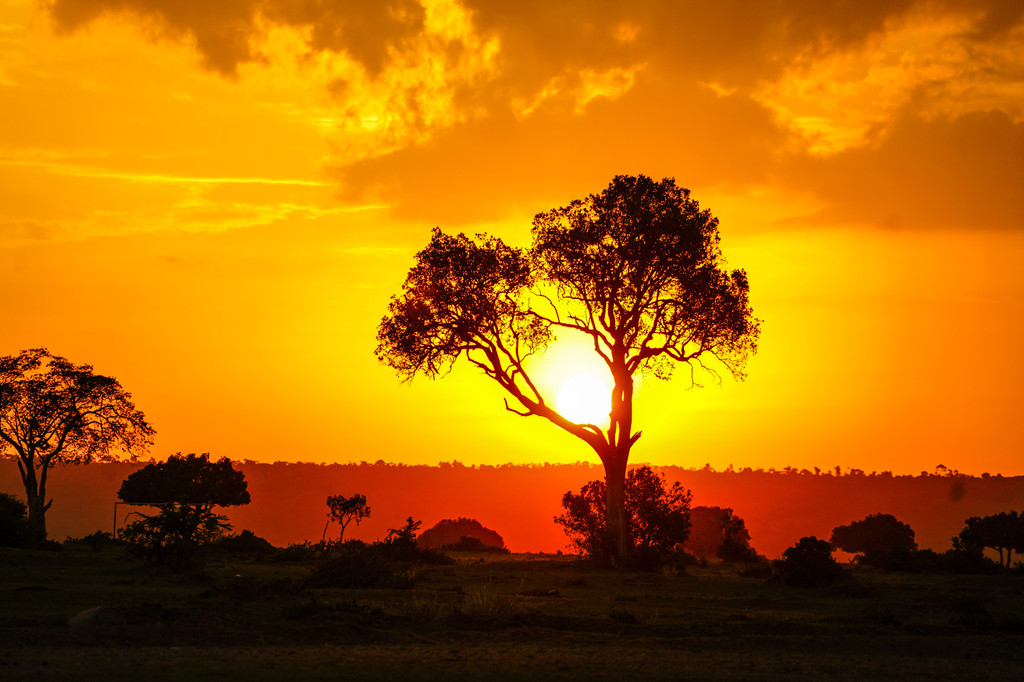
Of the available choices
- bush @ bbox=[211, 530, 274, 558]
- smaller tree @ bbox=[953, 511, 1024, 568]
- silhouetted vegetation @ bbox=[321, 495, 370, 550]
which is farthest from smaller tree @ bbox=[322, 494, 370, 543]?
smaller tree @ bbox=[953, 511, 1024, 568]

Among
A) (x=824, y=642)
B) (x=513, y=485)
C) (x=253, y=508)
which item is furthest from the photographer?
(x=513, y=485)

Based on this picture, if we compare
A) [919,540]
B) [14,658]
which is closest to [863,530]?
[14,658]

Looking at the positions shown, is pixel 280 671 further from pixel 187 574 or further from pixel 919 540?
pixel 919 540

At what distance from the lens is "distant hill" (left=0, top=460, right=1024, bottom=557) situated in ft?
423

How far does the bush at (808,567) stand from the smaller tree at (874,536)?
2098cm

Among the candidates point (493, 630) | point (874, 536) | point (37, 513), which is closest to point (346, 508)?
point (37, 513)

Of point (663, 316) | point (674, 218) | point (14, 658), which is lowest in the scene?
point (14, 658)

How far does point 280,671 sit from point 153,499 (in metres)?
43.5

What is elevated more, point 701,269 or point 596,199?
point 596,199

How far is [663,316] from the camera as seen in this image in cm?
4028

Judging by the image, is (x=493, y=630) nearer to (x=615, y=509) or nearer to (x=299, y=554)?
(x=615, y=509)

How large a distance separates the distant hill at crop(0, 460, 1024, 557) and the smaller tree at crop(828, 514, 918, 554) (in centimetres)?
5812

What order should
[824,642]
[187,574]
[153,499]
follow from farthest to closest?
[153,499]
[187,574]
[824,642]

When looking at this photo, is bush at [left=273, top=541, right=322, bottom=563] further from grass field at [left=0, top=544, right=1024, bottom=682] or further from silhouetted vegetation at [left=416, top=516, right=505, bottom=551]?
silhouetted vegetation at [left=416, top=516, right=505, bottom=551]
